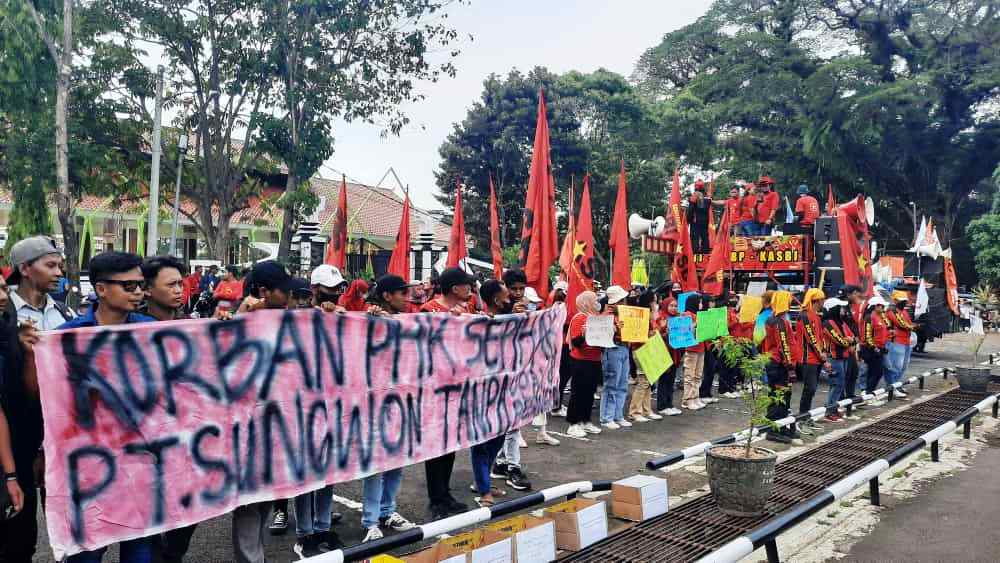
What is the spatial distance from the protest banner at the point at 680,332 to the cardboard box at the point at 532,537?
5.72 m

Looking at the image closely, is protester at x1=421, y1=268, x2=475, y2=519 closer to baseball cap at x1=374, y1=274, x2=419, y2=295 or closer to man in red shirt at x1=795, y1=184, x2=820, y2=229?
baseball cap at x1=374, y1=274, x2=419, y2=295

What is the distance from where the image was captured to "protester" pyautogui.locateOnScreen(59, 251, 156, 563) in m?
3.19

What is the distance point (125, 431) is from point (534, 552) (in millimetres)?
2290

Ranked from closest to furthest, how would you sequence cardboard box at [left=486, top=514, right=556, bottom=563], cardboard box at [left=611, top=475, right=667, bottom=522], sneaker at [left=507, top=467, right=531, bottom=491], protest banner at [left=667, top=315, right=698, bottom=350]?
cardboard box at [left=486, top=514, right=556, bottom=563]
cardboard box at [left=611, top=475, right=667, bottom=522]
sneaker at [left=507, top=467, right=531, bottom=491]
protest banner at [left=667, top=315, right=698, bottom=350]

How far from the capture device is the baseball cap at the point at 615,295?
811 cm

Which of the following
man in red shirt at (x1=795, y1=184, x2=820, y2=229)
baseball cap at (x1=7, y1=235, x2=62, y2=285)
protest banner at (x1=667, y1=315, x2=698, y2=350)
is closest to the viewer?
baseball cap at (x1=7, y1=235, x2=62, y2=285)

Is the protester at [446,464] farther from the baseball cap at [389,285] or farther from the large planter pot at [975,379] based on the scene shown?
the large planter pot at [975,379]

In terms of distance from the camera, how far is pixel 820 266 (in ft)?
43.6

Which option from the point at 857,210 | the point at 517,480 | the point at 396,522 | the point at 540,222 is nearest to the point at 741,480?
the point at 517,480

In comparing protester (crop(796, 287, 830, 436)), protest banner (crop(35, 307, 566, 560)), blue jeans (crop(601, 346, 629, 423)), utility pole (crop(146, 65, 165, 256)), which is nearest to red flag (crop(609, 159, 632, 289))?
blue jeans (crop(601, 346, 629, 423))

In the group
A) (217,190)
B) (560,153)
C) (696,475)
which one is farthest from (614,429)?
(560,153)

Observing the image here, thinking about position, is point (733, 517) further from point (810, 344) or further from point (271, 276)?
point (810, 344)

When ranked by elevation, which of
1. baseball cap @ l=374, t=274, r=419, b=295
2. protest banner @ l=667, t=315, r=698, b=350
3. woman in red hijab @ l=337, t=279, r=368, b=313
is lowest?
protest banner @ l=667, t=315, r=698, b=350

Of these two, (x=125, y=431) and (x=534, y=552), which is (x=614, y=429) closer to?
(x=534, y=552)
